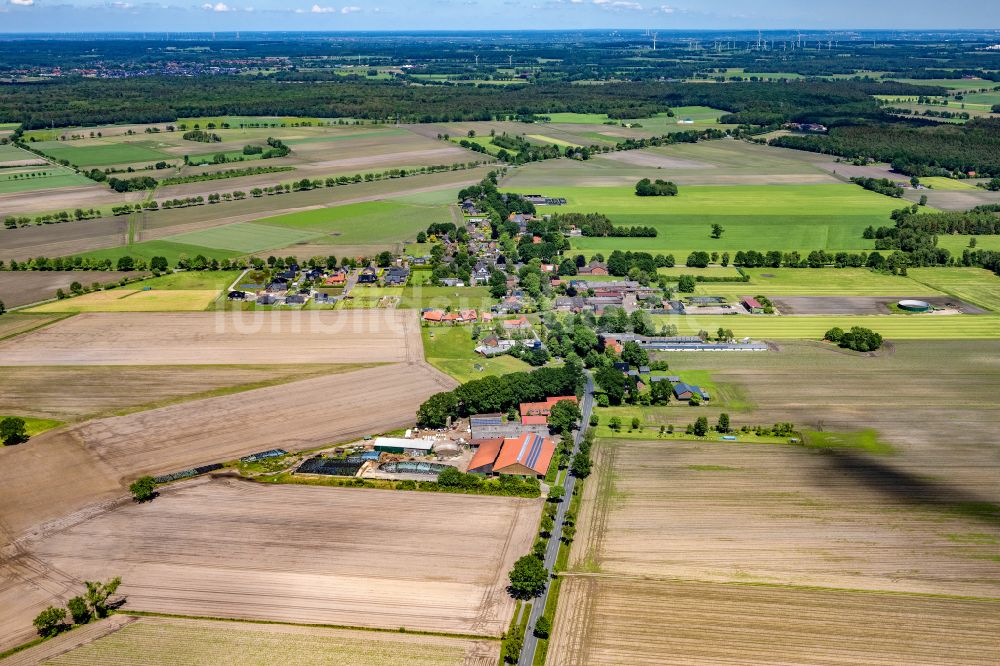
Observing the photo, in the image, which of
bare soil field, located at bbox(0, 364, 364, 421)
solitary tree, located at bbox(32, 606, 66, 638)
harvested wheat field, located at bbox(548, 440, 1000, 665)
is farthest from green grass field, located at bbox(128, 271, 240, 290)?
harvested wheat field, located at bbox(548, 440, 1000, 665)

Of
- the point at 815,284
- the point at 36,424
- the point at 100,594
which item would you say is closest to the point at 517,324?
the point at 815,284

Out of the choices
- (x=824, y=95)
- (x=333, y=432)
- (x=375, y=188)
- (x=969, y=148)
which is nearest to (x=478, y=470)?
(x=333, y=432)

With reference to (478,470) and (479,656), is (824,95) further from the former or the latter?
(479,656)

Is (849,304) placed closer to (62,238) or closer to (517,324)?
(517,324)

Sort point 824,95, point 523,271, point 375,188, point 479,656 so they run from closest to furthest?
point 479,656 < point 523,271 < point 375,188 < point 824,95

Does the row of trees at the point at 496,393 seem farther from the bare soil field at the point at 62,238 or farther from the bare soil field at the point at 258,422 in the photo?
the bare soil field at the point at 62,238

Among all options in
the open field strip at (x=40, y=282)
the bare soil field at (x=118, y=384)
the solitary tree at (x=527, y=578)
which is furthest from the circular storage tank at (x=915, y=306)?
the open field strip at (x=40, y=282)
